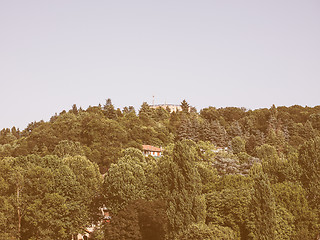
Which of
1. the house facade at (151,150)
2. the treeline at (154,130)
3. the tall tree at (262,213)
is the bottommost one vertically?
the tall tree at (262,213)

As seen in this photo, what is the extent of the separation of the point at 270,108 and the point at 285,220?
98659 mm

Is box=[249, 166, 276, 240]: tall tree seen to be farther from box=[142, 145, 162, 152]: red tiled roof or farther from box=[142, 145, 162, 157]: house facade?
box=[142, 145, 162, 152]: red tiled roof

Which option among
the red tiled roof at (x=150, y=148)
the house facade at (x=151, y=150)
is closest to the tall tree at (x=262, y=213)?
the house facade at (x=151, y=150)

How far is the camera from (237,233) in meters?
50.2

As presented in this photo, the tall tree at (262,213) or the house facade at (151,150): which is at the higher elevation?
the house facade at (151,150)

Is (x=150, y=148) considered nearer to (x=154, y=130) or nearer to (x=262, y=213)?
(x=154, y=130)

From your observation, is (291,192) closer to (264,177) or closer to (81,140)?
(264,177)

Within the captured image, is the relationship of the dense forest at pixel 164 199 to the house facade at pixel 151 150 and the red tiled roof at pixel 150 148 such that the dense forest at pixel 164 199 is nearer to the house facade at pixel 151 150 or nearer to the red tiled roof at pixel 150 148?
the house facade at pixel 151 150

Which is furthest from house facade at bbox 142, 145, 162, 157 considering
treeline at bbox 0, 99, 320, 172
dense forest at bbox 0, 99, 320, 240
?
dense forest at bbox 0, 99, 320, 240

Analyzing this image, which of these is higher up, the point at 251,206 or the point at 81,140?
the point at 81,140

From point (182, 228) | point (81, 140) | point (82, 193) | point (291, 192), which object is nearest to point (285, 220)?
point (291, 192)

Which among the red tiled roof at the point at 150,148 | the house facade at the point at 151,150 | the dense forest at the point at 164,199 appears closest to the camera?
the dense forest at the point at 164,199

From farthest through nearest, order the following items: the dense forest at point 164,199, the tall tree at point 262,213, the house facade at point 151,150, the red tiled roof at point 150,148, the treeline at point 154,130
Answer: the red tiled roof at point 150,148 → the house facade at point 151,150 → the treeline at point 154,130 → the dense forest at point 164,199 → the tall tree at point 262,213

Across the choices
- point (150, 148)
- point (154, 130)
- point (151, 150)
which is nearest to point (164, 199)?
point (151, 150)
